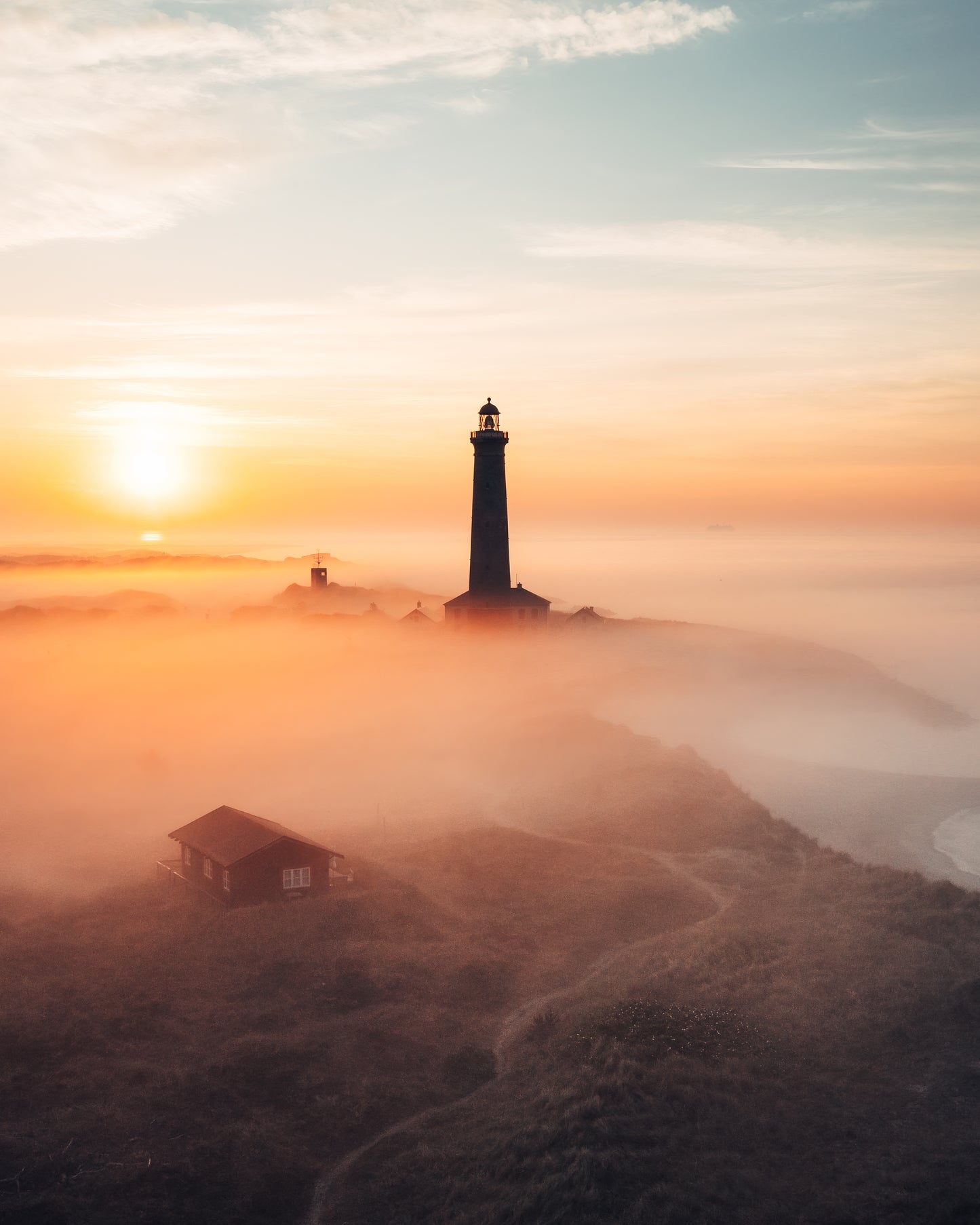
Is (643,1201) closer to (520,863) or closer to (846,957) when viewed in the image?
(846,957)

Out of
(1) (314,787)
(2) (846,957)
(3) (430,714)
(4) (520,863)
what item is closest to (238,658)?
(3) (430,714)

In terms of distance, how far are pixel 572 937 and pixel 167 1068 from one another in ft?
47.8

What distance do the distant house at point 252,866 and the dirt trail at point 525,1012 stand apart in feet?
40.1

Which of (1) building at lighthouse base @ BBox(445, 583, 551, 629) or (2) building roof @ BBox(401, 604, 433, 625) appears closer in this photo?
(1) building at lighthouse base @ BBox(445, 583, 551, 629)

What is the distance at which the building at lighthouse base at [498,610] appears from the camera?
7181 cm

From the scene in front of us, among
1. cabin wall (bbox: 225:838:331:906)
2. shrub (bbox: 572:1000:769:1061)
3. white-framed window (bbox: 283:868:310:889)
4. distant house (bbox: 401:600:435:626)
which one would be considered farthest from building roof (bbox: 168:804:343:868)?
distant house (bbox: 401:600:435:626)

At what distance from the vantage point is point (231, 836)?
39031 mm

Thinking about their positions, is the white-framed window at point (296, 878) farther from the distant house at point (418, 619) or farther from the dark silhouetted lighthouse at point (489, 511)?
the distant house at point (418, 619)

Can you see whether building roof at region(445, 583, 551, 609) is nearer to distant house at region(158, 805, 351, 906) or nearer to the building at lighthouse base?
the building at lighthouse base

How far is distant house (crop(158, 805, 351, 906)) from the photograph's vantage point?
36.9 m

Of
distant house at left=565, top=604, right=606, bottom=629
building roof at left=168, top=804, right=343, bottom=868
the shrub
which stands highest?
distant house at left=565, top=604, right=606, bottom=629

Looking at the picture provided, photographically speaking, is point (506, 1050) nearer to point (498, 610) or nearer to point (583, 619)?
point (498, 610)

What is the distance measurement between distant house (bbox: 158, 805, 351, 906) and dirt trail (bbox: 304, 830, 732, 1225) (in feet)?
Result: 40.1

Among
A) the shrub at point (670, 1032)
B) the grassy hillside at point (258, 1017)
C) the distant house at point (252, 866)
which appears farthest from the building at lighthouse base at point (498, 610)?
the shrub at point (670, 1032)
